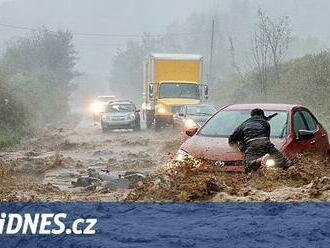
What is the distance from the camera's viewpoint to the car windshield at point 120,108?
106 ft

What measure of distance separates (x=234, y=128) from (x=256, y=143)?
1447 millimetres

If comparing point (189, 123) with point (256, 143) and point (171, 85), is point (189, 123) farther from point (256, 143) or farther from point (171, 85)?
point (256, 143)

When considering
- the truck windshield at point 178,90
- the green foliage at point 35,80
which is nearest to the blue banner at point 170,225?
the green foliage at point 35,80

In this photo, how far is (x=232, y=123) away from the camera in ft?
36.3

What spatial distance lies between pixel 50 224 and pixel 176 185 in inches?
89.0

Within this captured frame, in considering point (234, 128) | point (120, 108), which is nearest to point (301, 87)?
point (120, 108)

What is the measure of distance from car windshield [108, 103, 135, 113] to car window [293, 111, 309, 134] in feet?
69.7

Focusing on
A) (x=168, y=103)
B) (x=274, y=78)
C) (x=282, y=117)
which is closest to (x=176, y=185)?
(x=282, y=117)

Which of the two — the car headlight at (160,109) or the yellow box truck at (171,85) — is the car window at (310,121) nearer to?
the yellow box truck at (171,85)

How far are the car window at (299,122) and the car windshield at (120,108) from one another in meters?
21.3

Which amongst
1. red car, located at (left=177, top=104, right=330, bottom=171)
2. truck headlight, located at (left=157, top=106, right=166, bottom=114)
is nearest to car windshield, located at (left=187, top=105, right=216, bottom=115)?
truck headlight, located at (left=157, top=106, right=166, bottom=114)

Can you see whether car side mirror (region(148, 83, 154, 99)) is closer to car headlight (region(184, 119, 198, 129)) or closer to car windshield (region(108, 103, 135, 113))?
car windshield (region(108, 103, 135, 113))

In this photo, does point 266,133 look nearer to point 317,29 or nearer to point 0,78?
point 0,78

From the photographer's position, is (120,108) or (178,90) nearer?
(178,90)
